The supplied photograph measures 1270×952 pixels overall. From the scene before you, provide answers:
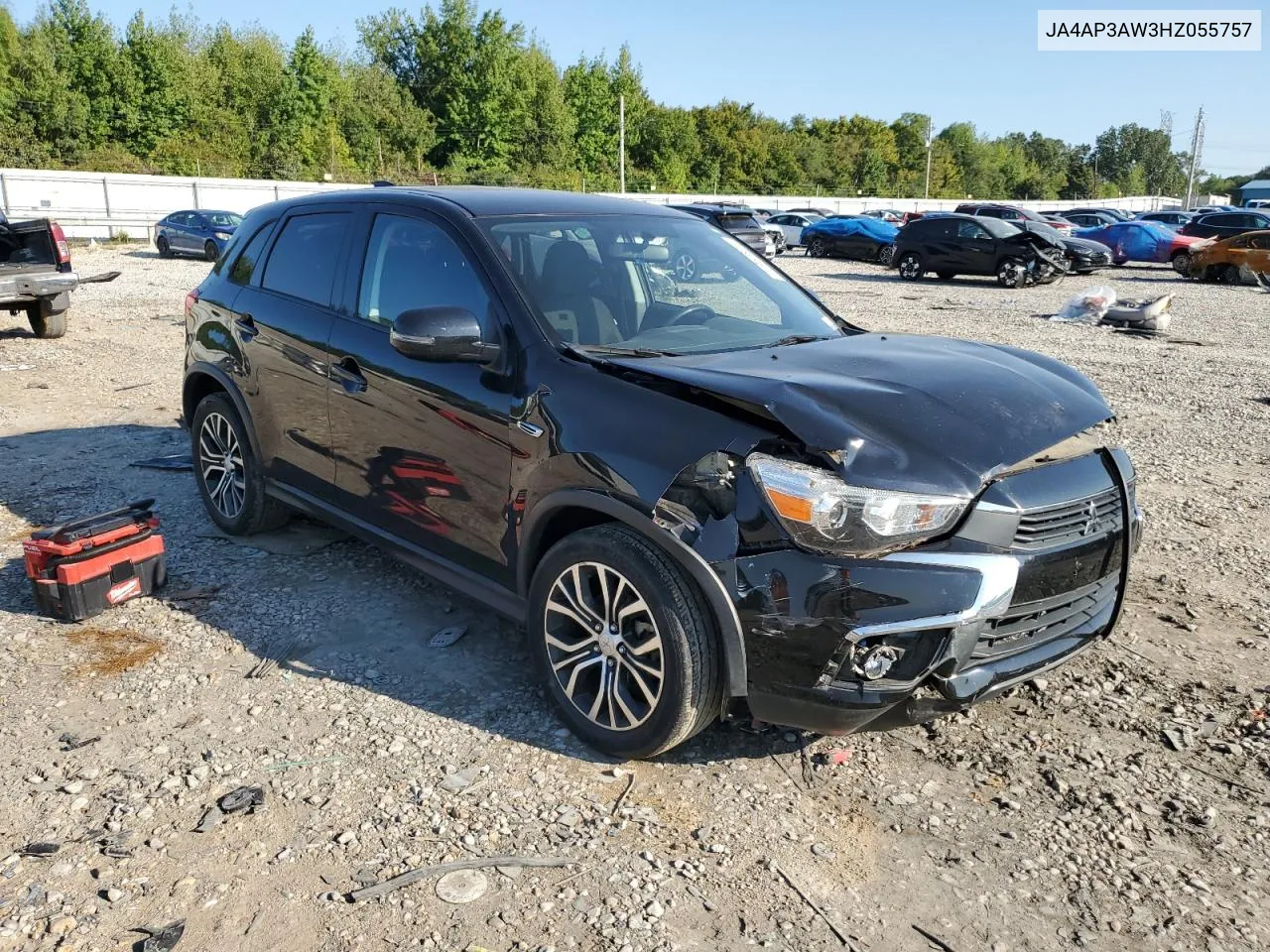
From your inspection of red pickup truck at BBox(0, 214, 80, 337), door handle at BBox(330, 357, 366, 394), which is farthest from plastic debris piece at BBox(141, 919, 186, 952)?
red pickup truck at BBox(0, 214, 80, 337)

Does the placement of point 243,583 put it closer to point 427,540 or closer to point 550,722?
point 427,540

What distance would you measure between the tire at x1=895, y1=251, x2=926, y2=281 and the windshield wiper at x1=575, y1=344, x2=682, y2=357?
22931 millimetres

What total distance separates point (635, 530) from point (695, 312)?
127 centimetres

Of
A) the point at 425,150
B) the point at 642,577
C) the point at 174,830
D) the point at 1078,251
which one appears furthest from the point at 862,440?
the point at 425,150

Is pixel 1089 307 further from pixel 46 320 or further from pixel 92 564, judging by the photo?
pixel 92 564

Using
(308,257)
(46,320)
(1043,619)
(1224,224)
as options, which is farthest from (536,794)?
(1224,224)

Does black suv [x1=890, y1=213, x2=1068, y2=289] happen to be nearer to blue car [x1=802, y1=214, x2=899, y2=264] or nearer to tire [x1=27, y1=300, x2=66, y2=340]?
blue car [x1=802, y1=214, x2=899, y2=264]

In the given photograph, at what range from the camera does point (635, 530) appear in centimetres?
318

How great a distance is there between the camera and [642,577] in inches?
122

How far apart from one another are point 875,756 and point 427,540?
1939mm

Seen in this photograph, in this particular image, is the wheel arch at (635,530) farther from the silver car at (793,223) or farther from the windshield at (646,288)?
the silver car at (793,223)

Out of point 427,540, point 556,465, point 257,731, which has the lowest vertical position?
point 257,731

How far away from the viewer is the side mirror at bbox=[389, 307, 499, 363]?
11.5 ft

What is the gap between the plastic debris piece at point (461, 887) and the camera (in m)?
2.74
